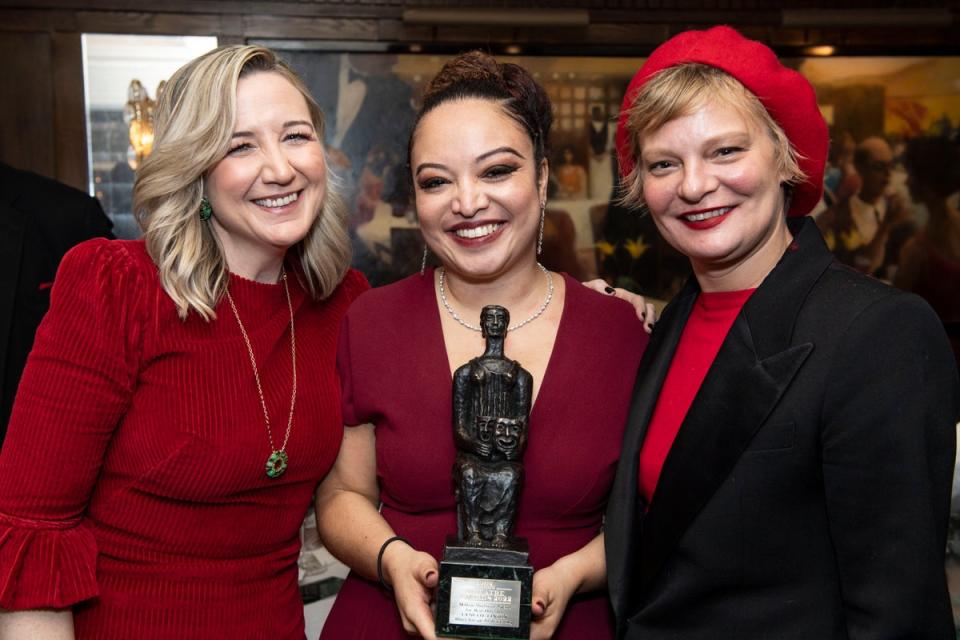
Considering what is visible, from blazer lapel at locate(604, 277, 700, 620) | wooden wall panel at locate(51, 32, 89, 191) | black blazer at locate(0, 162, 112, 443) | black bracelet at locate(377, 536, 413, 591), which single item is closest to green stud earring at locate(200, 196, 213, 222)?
black bracelet at locate(377, 536, 413, 591)

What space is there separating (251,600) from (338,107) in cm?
452

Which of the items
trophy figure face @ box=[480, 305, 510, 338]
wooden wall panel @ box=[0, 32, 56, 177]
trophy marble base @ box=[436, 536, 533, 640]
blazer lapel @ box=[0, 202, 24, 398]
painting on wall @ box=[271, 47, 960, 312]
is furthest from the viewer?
painting on wall @ box=[271, 47, 960, 312]

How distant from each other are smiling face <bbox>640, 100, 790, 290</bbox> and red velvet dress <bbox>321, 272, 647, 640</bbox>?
379 millimetres

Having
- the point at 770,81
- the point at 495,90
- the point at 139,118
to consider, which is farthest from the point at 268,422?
the point at 139,118

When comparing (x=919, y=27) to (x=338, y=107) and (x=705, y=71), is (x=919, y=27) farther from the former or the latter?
(x=705, y=71)

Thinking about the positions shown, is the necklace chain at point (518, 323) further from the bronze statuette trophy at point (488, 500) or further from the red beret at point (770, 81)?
the red beret at point (770, 81)

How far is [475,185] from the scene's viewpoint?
6.43 feet

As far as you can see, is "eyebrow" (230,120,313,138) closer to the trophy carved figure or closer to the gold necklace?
the gold necklace

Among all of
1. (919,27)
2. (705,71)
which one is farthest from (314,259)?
(919,27)

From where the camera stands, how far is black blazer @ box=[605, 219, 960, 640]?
1.45 m

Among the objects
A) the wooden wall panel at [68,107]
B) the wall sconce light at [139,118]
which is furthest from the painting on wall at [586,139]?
the wooden wall panel at [68,107]

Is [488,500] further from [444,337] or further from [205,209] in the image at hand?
[205,209]

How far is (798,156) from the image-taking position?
68.9 inches

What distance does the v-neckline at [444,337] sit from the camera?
201 centimetres
